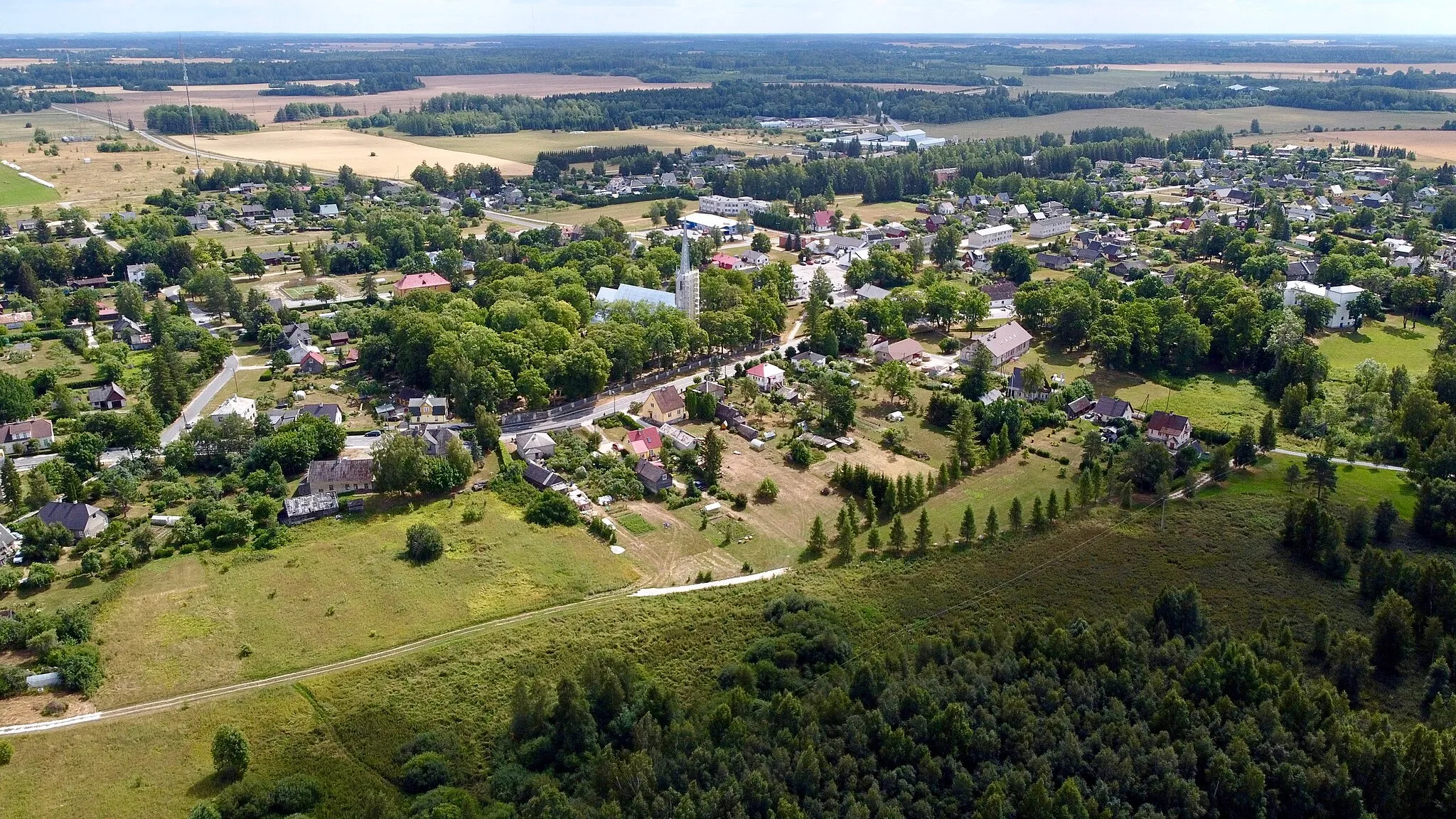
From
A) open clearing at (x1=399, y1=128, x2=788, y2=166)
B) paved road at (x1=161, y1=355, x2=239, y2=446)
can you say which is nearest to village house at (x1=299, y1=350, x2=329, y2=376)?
paved road at (x1=161, y1=355, x2=239, y2=446)

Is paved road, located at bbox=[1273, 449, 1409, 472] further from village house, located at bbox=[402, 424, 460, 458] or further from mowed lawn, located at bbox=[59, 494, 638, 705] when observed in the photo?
village house, located at bbox=[402, 424, 460, 458]

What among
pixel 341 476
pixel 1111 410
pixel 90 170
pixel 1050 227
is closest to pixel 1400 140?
pixel 1050 227

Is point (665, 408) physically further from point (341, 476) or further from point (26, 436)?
point (26, 436)

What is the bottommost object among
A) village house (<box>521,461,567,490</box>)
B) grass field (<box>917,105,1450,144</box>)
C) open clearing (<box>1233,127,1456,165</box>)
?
village house (<box>521,461,567,490</box>)

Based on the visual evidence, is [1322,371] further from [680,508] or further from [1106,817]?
[1106,817]

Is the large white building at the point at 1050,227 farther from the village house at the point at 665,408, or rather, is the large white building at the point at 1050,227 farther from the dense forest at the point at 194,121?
the dense forest at the point at 194,121

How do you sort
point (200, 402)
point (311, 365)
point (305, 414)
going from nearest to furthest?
point (305, 414)
point (200, 402)
point (311, 365)
